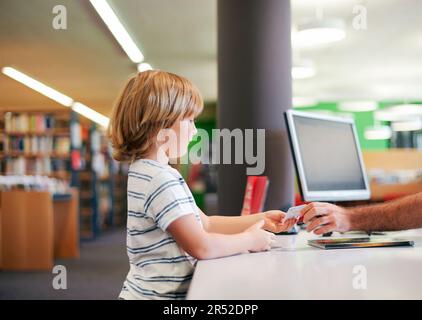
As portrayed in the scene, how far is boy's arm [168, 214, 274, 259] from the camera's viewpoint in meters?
1.04

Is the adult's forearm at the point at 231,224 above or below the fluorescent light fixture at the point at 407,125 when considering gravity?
below

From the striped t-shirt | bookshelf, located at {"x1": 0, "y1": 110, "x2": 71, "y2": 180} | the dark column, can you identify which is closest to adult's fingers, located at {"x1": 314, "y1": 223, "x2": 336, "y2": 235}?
the striped t-shirt

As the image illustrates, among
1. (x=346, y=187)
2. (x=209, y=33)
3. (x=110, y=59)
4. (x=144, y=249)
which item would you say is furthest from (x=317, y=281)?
(x=110, y=59)

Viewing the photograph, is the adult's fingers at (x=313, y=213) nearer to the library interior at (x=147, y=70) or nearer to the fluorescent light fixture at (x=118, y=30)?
the library interior at (x=147, y=70)

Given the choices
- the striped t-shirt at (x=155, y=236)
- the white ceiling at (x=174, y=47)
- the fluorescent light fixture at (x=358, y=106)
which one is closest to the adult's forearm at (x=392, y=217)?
the striped t-shirt at (x=155, y=236)

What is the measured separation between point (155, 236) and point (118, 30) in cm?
499

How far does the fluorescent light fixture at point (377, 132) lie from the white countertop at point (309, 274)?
10.6m

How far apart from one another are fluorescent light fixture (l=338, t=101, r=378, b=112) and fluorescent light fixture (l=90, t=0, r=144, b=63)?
19.4 ft

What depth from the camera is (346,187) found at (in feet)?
5.99

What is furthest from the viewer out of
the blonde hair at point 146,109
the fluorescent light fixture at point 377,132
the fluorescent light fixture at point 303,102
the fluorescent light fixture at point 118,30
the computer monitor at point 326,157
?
the fluorescent light fixture at point 377,132

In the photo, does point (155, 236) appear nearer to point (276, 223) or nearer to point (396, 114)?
point (276, 223)

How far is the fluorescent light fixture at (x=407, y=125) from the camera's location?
11.4 m

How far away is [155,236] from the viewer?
3.62ft
